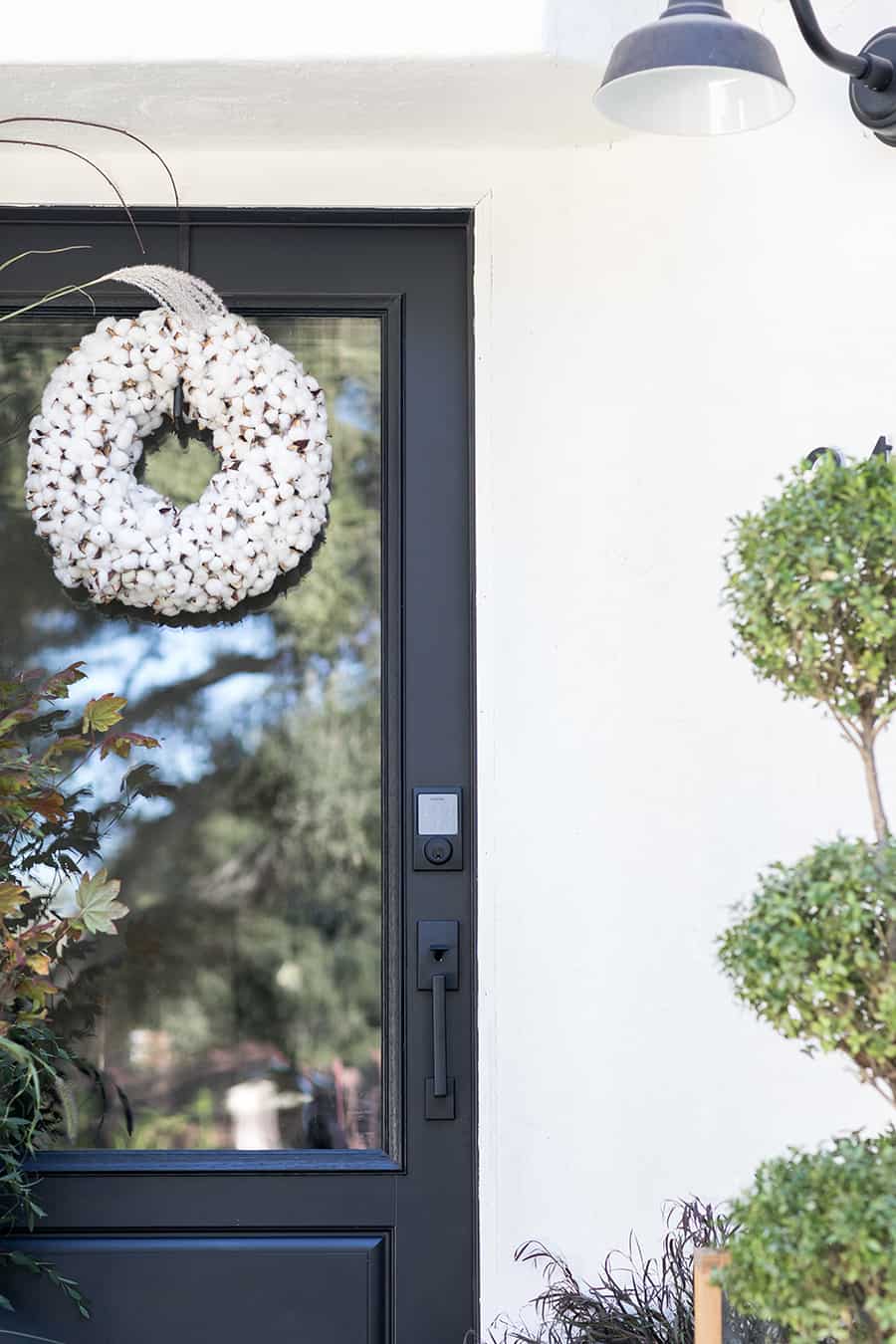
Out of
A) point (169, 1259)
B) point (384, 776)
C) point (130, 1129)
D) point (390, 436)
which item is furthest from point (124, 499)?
point (169, 1259)

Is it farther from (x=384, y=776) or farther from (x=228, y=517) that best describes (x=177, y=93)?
(x=384, y=776)

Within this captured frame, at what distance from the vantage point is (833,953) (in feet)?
4.14

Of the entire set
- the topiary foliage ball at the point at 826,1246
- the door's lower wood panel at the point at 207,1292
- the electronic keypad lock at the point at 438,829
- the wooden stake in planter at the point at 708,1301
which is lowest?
the door's lower wood panel at the point at 207,1292

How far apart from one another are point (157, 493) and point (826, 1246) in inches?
70.7

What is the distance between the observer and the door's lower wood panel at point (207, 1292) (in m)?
2.39

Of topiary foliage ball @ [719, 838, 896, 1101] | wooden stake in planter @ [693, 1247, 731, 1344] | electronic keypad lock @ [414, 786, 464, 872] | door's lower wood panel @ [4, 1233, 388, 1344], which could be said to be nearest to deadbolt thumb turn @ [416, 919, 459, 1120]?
electronic keypad lock @ [414, 786, 464, 872]

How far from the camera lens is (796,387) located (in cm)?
210

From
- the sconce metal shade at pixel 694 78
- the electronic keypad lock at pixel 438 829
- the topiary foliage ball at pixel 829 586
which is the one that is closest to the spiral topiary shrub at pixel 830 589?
the topiary foliage ball at pixel 829 586

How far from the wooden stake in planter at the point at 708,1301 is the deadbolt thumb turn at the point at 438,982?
872 millimetres

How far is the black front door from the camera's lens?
8.00ft

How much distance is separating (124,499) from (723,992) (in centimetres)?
134

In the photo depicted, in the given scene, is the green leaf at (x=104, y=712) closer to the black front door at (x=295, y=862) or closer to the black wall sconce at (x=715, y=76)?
the black front door at (x=295, y=862)

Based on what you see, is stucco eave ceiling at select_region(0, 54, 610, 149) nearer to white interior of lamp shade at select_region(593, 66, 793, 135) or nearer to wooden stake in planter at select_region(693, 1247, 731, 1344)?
white interior of lamp shade at select_region(593, 66, 793, 135)

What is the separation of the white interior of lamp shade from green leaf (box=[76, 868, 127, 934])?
138 centimetres
